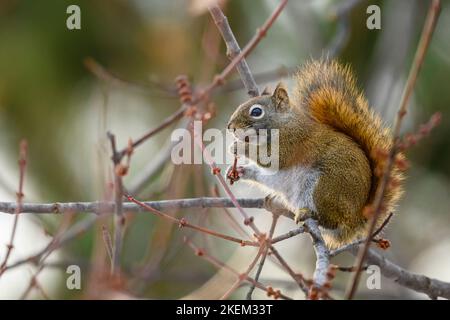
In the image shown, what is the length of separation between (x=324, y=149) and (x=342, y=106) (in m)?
0.20

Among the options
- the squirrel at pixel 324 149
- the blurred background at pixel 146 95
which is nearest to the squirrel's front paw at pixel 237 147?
the squirrel at pixel 324 149

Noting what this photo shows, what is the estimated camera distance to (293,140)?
9.23 ft

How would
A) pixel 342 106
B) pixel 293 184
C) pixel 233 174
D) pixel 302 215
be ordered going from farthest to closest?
pixel 342 106
pixel 293 184
pixel 302 215
pixel 233 174

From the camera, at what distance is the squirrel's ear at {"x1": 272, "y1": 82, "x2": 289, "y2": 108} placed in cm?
286

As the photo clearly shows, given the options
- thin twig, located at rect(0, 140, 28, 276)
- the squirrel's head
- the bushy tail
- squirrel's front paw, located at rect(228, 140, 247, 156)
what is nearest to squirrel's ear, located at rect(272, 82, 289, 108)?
the squirrel's head

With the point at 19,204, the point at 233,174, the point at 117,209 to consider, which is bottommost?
the point at 117,209

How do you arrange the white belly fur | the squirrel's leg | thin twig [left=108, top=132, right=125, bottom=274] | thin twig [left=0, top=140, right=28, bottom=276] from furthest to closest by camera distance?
the white belly fur, the squirrel's leg, thin twig [left=0, top=140, right=28, bottom=276], thin twig [left=108, top=132, right=125, bottom=274]

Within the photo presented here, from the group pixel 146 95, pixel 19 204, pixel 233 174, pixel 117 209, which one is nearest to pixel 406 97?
pixel 117 209

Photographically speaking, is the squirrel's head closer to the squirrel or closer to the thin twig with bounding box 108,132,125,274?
the squirrel

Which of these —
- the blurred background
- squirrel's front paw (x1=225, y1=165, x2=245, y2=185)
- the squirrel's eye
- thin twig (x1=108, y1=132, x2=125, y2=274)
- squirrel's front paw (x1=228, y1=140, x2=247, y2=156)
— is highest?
the blurred background

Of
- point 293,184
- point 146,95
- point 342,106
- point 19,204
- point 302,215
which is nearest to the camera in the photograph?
point 19,204

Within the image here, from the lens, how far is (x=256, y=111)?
8.99ft

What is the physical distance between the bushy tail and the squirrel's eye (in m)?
0.25

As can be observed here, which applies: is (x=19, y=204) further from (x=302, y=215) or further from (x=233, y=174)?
(x=302, y=215)
